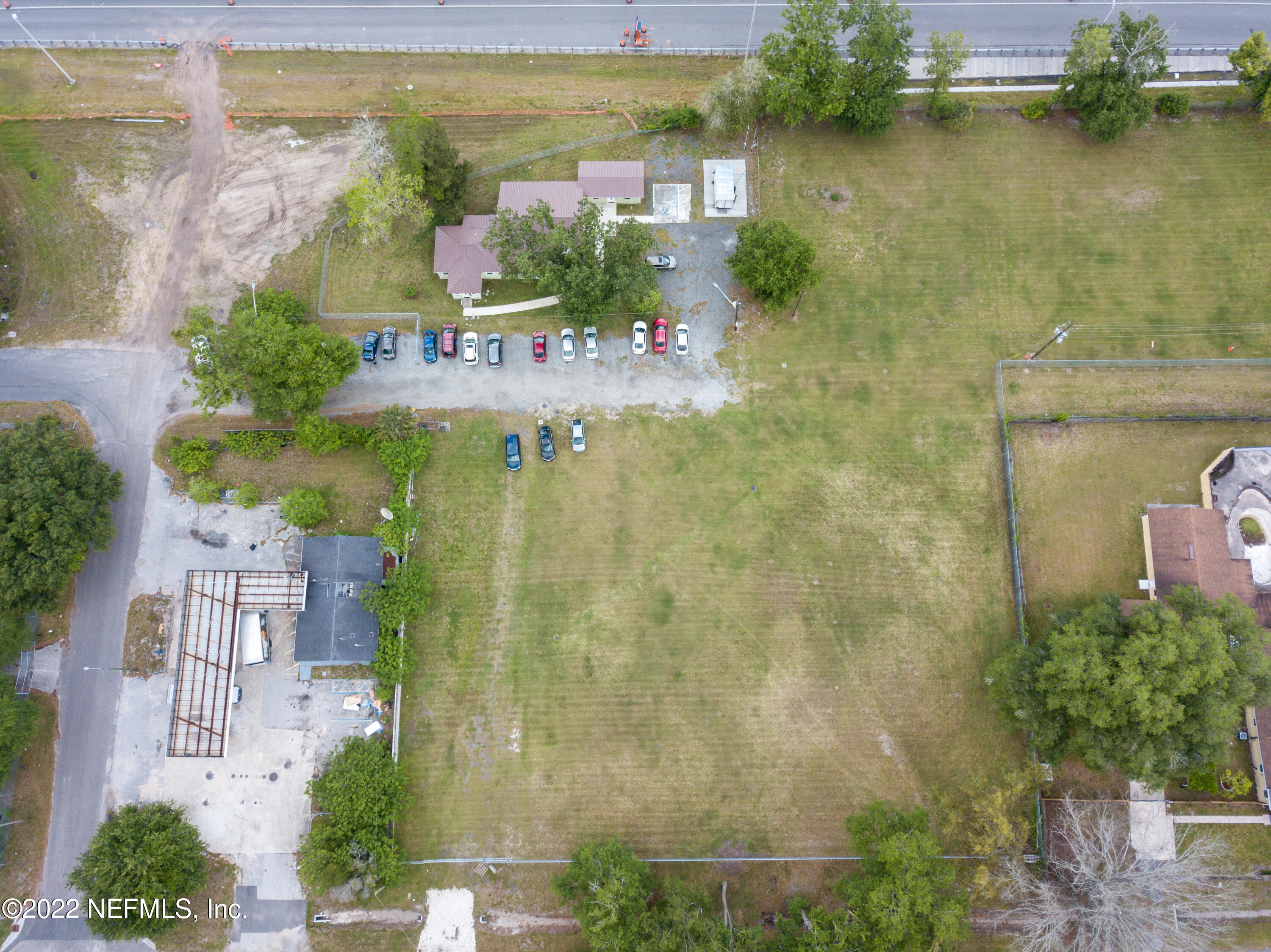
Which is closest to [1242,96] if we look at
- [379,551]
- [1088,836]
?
[1088,836]

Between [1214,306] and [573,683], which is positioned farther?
[1214,306]

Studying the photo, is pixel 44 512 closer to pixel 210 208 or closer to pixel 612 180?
pixel 210 208

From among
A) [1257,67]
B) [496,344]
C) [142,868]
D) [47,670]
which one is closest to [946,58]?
[1257,67]

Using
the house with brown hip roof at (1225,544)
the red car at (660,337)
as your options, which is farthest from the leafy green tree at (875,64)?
the house with brown hip roof at (1225,544)

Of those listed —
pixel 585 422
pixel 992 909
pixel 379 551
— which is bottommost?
pixel 992 909

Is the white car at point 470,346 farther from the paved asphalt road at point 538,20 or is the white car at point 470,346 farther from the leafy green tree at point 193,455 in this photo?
the paved asphalt road at point 538,20

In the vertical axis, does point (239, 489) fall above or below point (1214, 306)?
below

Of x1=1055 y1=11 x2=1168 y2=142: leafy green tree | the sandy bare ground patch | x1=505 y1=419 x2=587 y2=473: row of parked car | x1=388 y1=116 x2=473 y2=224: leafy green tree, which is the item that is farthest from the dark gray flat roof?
x1=1055 y1=11 x2=1168 y2=142: leafy green tree

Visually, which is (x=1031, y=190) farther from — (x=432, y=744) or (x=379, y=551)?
(x=432, y=744)

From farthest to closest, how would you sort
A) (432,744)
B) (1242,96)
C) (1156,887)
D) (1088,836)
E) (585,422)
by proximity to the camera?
(1242,96) → (585,422) → (432,744) → (1088,836) → (1156,887)
